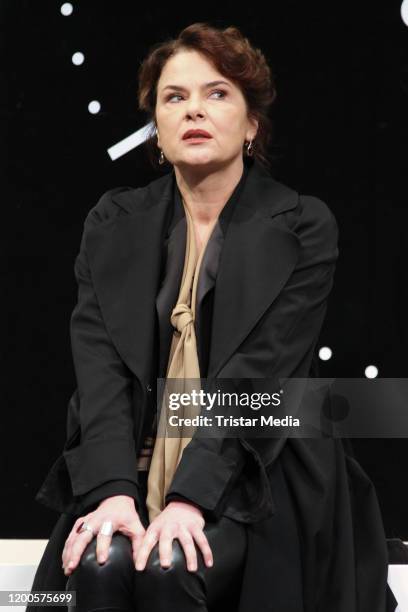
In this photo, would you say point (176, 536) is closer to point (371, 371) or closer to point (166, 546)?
point (166, 546)

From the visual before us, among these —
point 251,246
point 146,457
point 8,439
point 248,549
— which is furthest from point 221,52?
point 8,439

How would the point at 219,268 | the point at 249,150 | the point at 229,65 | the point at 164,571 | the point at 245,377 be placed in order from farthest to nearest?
the point at 249,150
the point at 229,65
the point at 219,268
the point at 245,377
the point at 164,571

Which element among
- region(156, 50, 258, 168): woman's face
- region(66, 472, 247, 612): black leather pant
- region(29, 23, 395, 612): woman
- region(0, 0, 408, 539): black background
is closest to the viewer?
region(66, 472, 247, 612): black leather pant

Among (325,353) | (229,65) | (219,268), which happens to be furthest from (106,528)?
(325,353)

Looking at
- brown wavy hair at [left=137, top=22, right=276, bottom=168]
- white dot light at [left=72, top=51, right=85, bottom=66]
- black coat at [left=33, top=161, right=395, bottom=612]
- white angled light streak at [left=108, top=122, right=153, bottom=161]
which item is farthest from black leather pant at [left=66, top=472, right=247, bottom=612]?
white dot light at [left=72, top=51, right=85, bottom=66]

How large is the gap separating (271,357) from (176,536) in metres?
0.44

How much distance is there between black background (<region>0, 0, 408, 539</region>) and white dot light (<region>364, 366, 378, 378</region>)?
12mm

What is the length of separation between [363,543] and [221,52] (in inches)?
40.6

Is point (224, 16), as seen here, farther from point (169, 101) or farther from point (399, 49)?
point (169, 101)

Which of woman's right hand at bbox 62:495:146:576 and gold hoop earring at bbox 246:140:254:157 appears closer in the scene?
woman's right hand at bbox 62:495:146:576

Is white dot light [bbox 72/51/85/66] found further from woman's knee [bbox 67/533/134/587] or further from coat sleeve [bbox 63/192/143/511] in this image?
woman's knee [bbox 67/533/134/587]

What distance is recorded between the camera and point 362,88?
9.21 ft

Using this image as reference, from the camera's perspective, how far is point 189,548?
1781 millimetres

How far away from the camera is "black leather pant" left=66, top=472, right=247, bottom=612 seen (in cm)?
175
